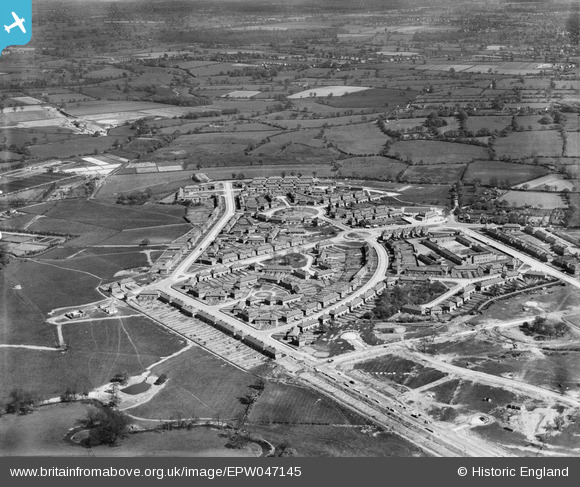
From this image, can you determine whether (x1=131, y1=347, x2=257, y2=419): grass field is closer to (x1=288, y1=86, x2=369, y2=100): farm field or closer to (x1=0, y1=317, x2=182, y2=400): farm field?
(x1=0, y1=317, x2=182, y2=400): farm field

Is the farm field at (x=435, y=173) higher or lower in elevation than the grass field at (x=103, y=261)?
higher

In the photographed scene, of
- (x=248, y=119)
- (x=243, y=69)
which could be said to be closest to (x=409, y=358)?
(x=248, y=119)

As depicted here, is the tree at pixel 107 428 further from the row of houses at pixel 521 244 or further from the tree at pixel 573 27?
the tree at pixel 573 27

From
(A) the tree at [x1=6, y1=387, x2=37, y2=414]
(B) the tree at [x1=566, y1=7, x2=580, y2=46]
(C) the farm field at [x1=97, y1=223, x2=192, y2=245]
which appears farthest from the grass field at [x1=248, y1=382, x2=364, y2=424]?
(B) the tree at [x1=566, y1=7, x2=580, y2=46]

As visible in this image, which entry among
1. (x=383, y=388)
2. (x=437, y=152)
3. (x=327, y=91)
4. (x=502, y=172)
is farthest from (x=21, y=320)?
(x=327, y=91)

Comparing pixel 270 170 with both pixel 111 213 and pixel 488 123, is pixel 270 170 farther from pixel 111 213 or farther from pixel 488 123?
pixel 488 123

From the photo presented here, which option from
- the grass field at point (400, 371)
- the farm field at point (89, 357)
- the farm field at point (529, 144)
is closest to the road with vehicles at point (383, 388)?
the grass field at point (400, 371)
